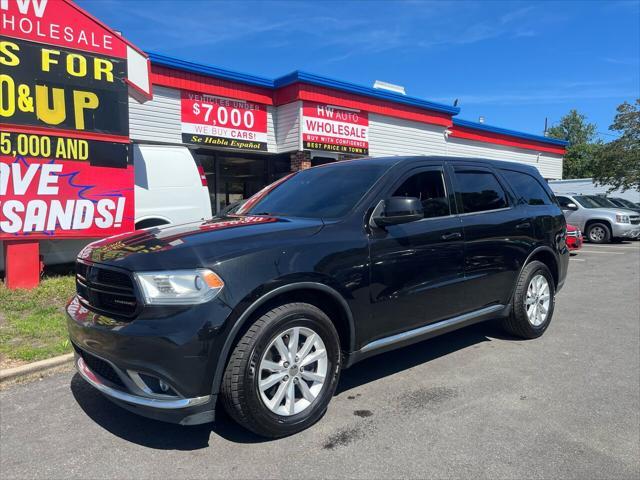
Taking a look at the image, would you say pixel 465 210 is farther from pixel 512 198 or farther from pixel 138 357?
pixel 138 357

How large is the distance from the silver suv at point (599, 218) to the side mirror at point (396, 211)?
14.5 metres

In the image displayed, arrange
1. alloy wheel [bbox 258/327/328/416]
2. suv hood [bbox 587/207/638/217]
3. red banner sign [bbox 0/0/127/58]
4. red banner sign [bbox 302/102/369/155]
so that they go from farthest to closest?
suv hood [bbox 587/207/638/217] → red banner sign [bbox 302/102/369/155] → red banner sign [bbox 0/0/127/58] → alloy wheel [bbox 258/327/328/416]

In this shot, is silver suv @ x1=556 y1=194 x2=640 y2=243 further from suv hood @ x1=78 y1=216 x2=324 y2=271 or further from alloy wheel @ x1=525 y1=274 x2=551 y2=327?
suv hood @ x1=78 y1=216 x2=324 y2=271

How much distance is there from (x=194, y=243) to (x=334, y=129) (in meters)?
10.8

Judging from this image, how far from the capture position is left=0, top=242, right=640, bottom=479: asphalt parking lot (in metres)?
2.84

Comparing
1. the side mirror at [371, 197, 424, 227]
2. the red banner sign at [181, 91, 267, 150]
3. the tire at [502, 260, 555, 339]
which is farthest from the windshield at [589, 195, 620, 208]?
the side mirror at [371, 197, 424, 227]

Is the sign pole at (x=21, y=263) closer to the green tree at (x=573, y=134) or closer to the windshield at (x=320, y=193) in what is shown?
the windshield at (x=320, y=193)

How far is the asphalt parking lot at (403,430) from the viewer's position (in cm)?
284

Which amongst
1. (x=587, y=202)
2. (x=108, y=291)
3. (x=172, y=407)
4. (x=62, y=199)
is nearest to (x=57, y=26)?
(x=62, y=199)

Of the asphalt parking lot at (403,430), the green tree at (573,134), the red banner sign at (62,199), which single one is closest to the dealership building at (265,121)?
the red banner sign at (62,199)

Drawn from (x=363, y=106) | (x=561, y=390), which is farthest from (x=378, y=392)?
(x=363, y=106)

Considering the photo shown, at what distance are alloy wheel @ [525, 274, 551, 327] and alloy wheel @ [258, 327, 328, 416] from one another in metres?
2.78

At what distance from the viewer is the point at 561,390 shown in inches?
155

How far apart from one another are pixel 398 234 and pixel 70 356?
3116 millimetres
